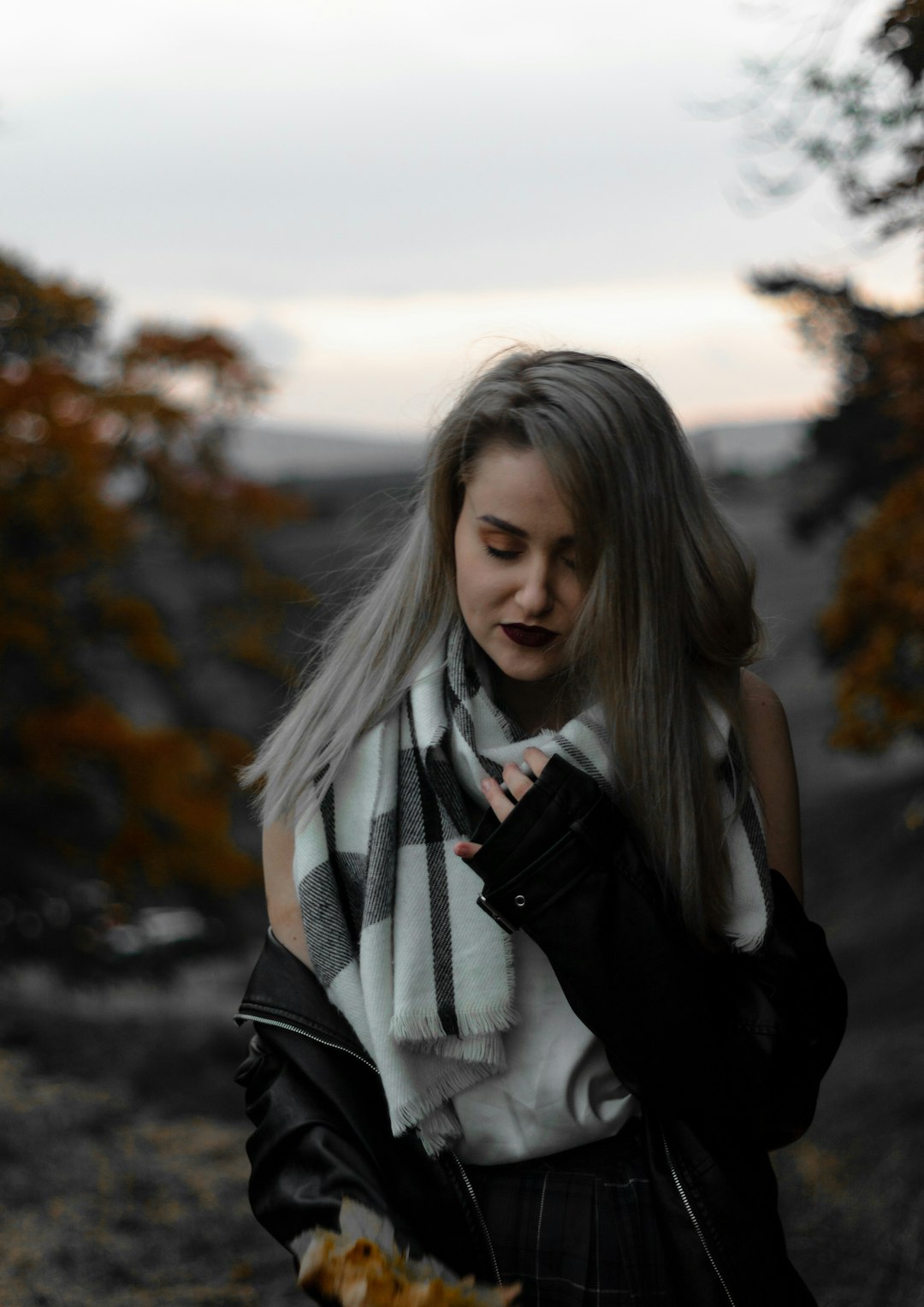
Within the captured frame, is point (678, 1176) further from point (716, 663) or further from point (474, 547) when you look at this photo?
point (474, 547)

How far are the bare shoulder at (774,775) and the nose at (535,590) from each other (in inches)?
12.4

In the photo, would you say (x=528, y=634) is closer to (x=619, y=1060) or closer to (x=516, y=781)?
(x=516, y=781)

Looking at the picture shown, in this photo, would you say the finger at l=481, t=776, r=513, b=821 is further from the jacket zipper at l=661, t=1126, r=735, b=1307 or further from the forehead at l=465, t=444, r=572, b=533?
the jacket zipper at l=661, t=1126, r=735, b=1307

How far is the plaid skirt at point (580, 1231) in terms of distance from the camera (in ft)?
5.13

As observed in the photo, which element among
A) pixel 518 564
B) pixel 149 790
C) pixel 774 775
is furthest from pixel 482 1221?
pixel 149 790

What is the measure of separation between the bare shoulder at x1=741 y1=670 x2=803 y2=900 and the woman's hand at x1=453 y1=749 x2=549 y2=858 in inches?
12.4

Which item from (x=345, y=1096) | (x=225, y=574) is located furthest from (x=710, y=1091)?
(x=225, y=574)

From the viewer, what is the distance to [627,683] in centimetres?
163

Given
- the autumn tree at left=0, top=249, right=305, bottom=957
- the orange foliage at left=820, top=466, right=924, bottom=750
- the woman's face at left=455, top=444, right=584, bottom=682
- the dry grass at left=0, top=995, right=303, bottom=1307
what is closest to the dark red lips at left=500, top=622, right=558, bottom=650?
the woman's face at left=455, top=444, right=584, bottom=682

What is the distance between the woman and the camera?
4.95 feet

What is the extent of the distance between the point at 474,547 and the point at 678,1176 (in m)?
0.77

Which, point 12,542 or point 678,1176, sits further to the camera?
point 12,542

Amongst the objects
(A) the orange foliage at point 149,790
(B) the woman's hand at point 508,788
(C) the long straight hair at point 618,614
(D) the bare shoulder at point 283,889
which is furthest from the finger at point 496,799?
(A) the orange foliage at point 149,790

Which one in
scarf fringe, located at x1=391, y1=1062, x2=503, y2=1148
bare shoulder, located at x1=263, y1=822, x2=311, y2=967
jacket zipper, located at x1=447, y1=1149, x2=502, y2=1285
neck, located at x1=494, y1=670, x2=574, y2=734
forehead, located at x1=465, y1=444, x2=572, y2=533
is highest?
forehead, located at x1=465, y1=444, x2=572, y2=533
